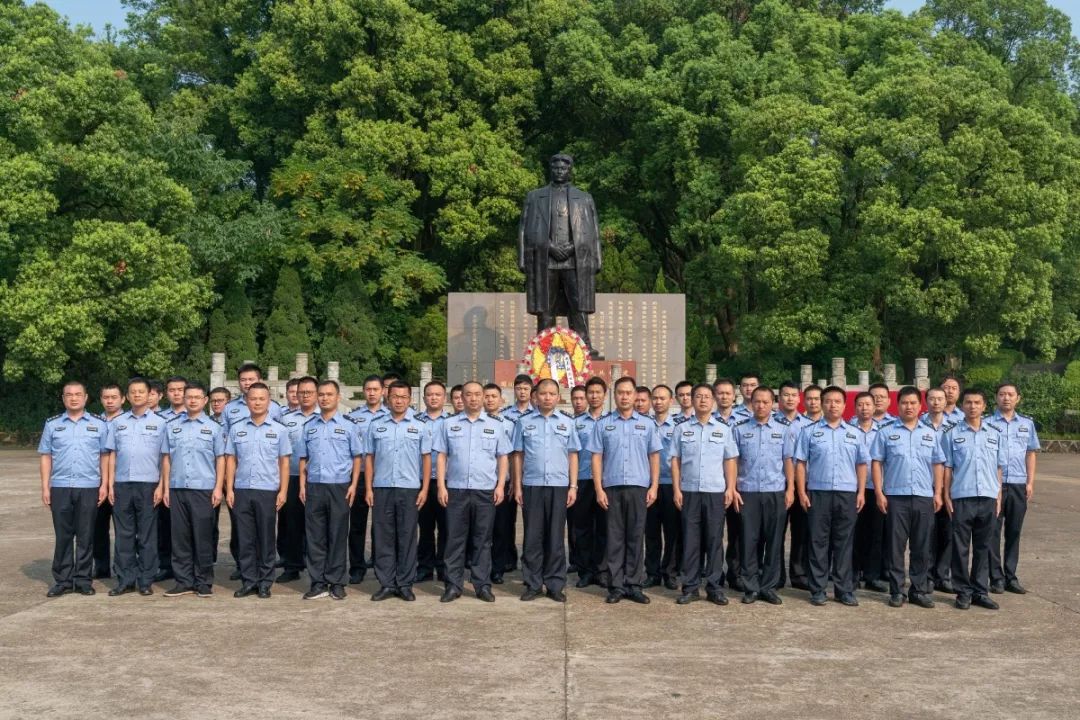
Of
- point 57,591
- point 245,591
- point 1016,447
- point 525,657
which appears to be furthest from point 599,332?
point 525,657

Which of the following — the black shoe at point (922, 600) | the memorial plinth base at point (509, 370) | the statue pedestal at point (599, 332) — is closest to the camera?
the black shoe at point (922, 600)

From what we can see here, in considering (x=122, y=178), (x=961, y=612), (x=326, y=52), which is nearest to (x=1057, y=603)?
(x=961, y=612)

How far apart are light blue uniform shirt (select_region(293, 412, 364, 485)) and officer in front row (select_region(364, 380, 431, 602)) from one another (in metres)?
0.09

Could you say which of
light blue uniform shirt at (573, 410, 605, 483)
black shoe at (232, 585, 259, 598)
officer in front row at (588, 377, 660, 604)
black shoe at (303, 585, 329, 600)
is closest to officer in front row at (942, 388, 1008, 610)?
officer in front row at (588, 377, 660, 604)

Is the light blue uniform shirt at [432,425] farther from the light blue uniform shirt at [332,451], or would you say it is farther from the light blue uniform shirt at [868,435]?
the light blue uniform shirt at [868,435]

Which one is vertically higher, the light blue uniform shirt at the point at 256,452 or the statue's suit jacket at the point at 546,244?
the statue's suit jacket at the point at 546,244

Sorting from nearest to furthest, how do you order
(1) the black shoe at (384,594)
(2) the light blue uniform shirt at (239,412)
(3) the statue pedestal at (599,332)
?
(1) the black shoe at (384,594)
(2) the light blue uniform shirt at (239,412)
(3) the statue pedestal at (599,332)

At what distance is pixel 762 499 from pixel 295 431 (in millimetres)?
2808

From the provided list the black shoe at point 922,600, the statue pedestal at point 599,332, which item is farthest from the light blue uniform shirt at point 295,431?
the statue pedestal at point 599,332

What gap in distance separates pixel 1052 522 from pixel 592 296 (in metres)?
6.13

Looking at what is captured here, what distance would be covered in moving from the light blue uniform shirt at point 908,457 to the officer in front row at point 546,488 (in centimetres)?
180

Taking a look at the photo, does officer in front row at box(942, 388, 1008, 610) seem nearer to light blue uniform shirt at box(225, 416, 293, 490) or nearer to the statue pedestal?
light blue uniform shirt at box(225, 416, 293, 490)

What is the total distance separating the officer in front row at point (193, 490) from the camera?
657 cm

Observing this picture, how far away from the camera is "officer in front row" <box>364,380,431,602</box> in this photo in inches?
257
